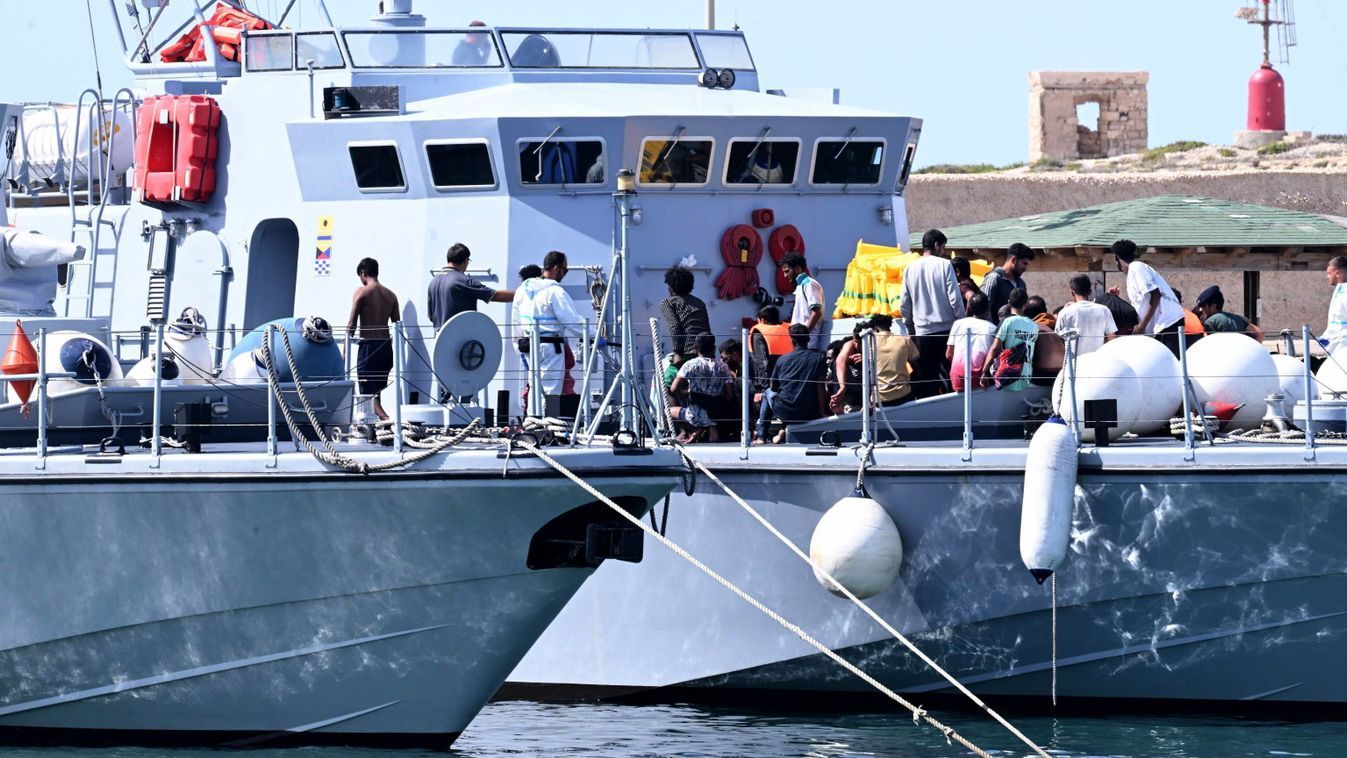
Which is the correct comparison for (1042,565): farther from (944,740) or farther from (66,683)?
(66,683)

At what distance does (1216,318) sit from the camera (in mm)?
13094

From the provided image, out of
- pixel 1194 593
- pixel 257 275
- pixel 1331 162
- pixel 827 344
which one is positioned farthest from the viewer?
pixel 1331 162

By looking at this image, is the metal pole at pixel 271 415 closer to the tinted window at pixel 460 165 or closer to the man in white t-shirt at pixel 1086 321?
the tinted window at pixel 460 165

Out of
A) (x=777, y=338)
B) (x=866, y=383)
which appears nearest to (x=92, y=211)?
(x=777, y=338)

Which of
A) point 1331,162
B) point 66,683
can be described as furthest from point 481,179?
point 1331,162

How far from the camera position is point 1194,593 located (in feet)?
36.5

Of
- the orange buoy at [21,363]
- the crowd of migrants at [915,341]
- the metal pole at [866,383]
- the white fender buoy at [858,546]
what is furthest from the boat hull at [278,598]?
the crowd of migrants at [915,341]

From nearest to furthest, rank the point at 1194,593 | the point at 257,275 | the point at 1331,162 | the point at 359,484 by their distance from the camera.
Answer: the point at 359,484 → the point at 1194,593 → the point at 257,275 → the point at 1331,162

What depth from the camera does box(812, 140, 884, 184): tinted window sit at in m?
13.4

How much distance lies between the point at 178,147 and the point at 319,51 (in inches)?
41.6

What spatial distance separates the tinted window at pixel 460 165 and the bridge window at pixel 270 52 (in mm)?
1308

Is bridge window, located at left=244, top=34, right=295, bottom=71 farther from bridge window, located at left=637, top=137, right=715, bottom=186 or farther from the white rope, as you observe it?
the white rope

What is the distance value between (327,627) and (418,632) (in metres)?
0.43

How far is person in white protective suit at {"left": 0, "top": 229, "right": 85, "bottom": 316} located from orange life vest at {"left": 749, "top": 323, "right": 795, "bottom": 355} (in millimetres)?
4042
